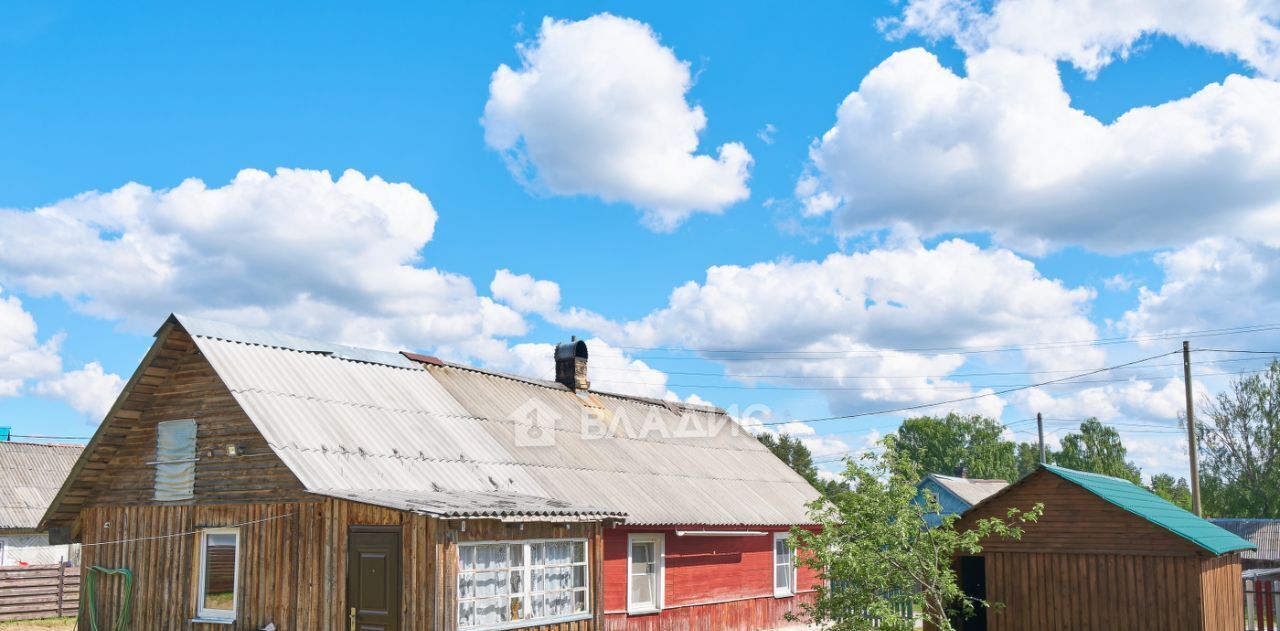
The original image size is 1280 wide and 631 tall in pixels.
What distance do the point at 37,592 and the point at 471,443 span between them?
1548 cm

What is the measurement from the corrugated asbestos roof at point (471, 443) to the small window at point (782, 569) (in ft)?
2.28

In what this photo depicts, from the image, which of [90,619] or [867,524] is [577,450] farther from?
[90,619]

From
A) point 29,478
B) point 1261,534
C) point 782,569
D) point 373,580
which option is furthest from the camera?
point 1261,534

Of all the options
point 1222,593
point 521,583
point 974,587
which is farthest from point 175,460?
point 1222,593

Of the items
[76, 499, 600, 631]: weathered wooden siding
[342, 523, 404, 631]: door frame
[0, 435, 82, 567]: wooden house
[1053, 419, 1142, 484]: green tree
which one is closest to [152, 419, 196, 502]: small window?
[76, 499, 600, 631]: weathered wooden siding

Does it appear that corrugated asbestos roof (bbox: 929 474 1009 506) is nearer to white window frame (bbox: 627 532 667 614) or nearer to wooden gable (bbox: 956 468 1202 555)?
wooden gable (bbox: 956 468 1202 555)

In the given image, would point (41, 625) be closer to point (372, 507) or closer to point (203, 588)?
point (203, 588)

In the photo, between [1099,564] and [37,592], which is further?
[37,592]

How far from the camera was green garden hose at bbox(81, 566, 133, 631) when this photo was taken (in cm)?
1758

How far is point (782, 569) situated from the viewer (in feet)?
86.5

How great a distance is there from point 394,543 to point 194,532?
4.65 m

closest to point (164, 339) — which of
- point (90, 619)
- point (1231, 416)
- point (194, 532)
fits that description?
point (194, 532)

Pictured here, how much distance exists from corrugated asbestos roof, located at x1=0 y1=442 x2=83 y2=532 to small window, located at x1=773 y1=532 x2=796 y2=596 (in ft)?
75.5

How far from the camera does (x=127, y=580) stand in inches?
696
